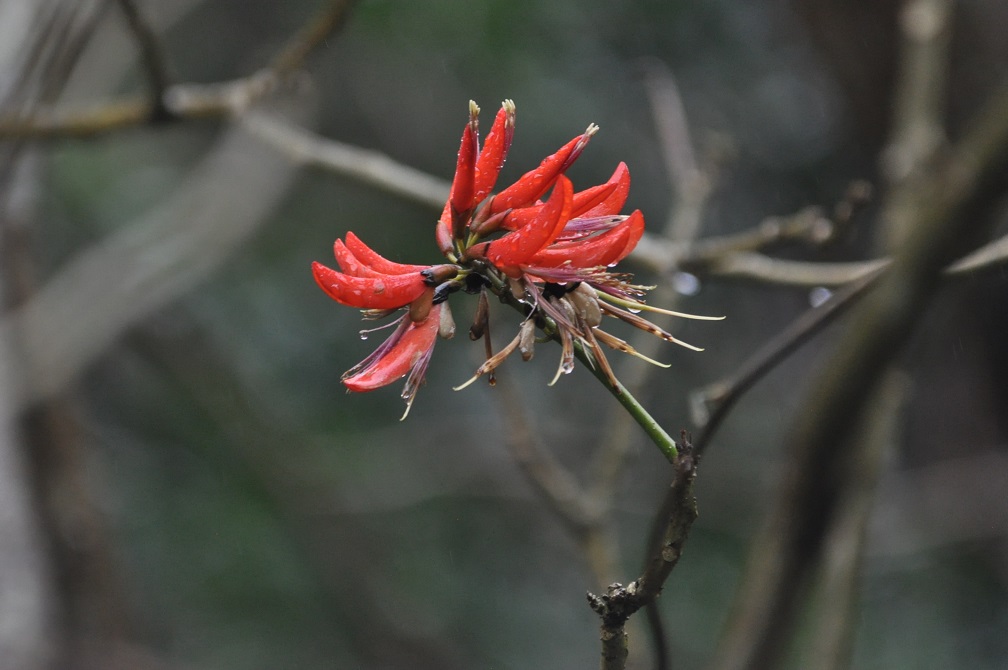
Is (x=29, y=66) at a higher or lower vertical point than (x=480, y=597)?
lower

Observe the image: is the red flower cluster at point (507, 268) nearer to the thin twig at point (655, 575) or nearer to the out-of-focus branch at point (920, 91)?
the thin twig at point (655, 575)

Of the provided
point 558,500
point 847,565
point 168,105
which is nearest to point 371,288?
point 847,565

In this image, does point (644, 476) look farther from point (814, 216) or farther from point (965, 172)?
point (965, 172)

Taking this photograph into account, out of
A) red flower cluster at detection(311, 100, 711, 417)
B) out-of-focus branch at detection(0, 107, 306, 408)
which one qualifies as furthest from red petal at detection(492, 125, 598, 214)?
out-of-focus branch at detection(0, 107, 306, 408)

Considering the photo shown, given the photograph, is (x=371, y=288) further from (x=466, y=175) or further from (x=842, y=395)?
(x=842, y=395)

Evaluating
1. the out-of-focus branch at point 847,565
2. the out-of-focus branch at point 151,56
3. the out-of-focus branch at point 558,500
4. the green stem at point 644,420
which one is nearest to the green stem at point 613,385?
the green stem at point 644,420

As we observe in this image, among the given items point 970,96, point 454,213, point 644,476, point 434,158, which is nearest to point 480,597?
point 644,476

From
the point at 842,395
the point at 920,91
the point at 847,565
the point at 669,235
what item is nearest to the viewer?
the point at 842,395
